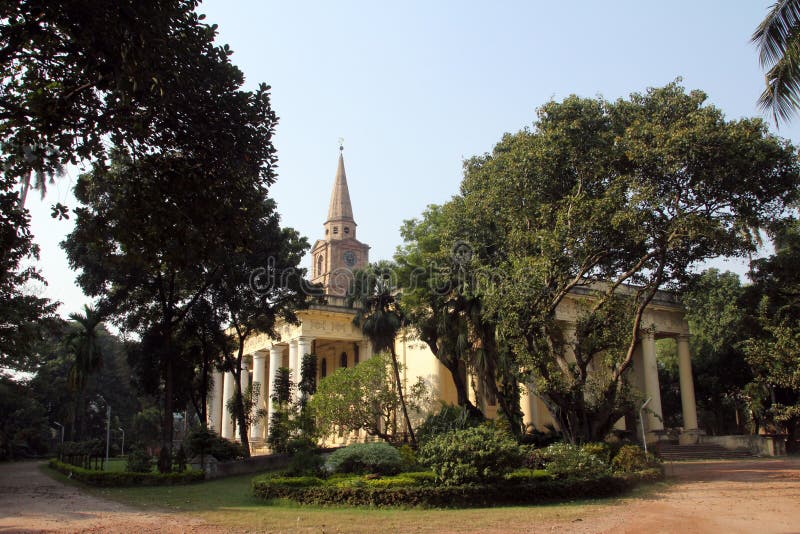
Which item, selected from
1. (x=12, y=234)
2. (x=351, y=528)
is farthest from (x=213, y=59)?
(x=351, y=528)

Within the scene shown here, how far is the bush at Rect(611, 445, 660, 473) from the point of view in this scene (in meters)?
16.6

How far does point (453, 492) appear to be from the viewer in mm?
13164

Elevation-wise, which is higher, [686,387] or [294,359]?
[294,359]

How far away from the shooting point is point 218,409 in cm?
4750

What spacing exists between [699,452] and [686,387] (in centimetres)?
517

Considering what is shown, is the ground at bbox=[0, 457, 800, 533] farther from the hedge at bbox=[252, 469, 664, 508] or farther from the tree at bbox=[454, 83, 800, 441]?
the tree at bbox=[454, 83, 800, 441]

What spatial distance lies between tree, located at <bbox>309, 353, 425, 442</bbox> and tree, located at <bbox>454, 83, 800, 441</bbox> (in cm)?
692

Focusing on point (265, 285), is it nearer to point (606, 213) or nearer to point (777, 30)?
point (606, 213)

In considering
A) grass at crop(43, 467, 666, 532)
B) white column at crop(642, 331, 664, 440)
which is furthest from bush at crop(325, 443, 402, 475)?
white column at crop(642, 331, 664, 440)

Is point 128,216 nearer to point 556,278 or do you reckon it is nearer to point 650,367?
point 556,278

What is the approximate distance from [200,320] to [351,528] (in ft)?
58.6

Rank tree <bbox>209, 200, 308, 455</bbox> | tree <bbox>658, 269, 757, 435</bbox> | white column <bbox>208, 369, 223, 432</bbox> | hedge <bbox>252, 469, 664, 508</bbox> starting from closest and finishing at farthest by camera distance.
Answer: hedge <bbox>252, 469, 664, 508</bbox> → tree <bbox>209, 200, 308, 455</bbox> → tree <bbox>658, 269, 757, 435</bbox> → white column <bbox>208, 369, 223, 432</bbox>

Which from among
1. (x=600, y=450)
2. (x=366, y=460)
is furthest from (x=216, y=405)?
(x=600, y=450)

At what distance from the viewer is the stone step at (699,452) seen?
28.8 metres
